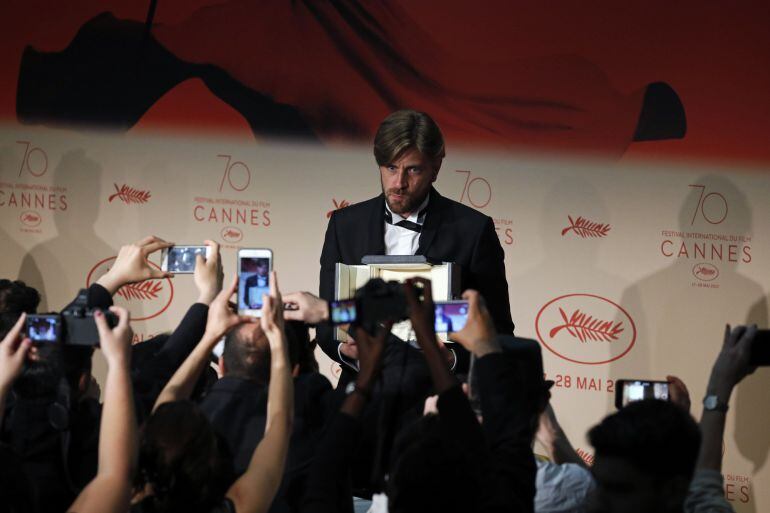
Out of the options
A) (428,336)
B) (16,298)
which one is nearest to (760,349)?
(428,336)

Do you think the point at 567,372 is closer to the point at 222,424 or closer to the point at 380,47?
the point at 380,47

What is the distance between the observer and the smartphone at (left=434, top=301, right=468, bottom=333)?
7.66 ft

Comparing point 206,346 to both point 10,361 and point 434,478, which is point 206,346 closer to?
point 10,361

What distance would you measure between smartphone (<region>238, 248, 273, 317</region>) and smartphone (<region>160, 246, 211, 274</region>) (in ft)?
0.73

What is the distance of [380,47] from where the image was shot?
5379 mm

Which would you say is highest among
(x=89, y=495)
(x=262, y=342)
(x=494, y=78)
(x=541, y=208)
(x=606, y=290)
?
(x=494, y=78)

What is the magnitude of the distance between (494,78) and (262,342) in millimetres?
3007

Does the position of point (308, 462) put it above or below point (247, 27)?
below

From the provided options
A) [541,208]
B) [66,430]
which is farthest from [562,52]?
[66,430]

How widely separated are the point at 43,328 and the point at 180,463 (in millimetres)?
577

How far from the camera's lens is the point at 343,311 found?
2287 mm

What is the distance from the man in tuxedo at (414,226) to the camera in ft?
11.4

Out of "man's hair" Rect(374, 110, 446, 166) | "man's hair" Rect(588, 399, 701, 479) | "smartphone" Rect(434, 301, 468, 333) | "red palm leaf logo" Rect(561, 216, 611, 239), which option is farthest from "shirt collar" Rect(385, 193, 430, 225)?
"red palm leaf logo" Rect(561, 216, 611, 239)

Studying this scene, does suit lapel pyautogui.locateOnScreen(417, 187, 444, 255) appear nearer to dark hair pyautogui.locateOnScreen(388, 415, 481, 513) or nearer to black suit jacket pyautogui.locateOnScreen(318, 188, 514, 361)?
black suit jacket pyautogui.locateOnScreen(318, 188, 514, 361)
